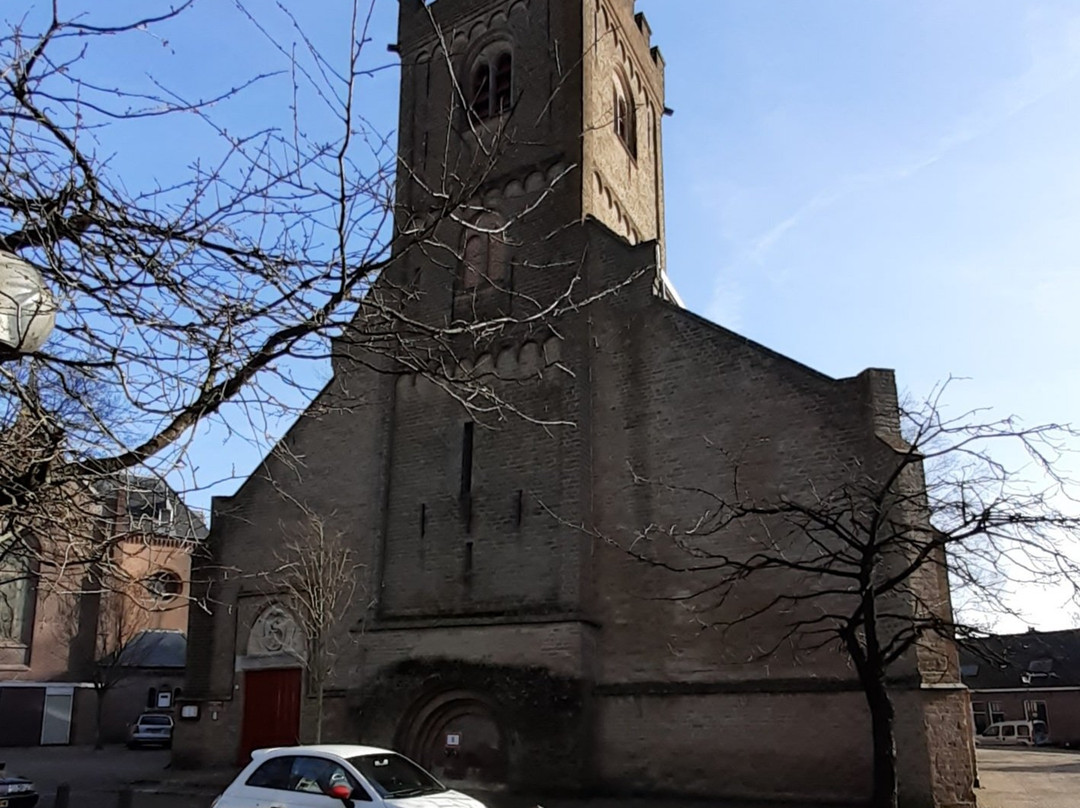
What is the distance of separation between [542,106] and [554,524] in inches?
393

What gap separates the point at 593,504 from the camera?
18.7 metres

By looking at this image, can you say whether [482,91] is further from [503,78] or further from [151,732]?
[151,732]

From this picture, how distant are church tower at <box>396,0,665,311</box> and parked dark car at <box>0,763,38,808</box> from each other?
11644mm

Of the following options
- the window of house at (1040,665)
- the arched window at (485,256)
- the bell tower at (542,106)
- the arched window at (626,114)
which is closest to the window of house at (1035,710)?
the window of house at (1040,665)

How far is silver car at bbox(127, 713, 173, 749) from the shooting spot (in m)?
33.5

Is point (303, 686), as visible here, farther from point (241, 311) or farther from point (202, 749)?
point (241, 311)

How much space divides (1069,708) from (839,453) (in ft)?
135

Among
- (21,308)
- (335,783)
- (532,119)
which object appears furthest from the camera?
(532,119)

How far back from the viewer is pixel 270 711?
2047 cm

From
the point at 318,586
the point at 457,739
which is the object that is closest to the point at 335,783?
the point at 457,739

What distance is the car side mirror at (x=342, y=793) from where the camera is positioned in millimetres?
9328

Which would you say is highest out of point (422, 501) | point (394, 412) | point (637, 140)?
point (637, 140)

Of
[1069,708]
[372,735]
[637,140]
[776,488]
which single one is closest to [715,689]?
[776,488]

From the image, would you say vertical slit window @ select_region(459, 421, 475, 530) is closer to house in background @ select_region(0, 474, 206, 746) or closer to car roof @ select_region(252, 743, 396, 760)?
car roof @ select_region(252, 743, 396, 760)
